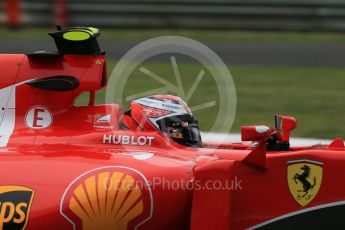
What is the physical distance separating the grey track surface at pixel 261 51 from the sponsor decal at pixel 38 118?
7.56 meters

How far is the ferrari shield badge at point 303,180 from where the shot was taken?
4.29m

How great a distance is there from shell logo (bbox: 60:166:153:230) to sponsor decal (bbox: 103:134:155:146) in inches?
19.0

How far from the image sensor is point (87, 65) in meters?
A: 4.98

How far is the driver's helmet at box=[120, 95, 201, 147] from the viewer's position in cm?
484

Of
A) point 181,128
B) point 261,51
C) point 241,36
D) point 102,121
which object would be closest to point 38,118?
point 102,121

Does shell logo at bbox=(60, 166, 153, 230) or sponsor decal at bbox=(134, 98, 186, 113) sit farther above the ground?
sponsor decal at bbox=(134, 98, 186, 113)

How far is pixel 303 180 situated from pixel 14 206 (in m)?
1.65

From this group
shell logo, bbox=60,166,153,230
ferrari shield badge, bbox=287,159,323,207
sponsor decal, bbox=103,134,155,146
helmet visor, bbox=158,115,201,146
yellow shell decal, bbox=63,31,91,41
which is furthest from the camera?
yellow shell decal, bbox=63,31,91,41

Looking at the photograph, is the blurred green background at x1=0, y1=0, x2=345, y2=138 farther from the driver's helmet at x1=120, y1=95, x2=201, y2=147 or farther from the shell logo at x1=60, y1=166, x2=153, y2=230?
the shell logo at x1=60, y1=166, x2=153, y2=230

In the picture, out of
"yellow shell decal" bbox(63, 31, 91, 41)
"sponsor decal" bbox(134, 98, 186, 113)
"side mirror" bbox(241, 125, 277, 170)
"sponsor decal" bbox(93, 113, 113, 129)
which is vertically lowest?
"side mirror" bbox(241, 125, 277, 170)

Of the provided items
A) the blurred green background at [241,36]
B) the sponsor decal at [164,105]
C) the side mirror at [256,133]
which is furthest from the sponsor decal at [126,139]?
the blurred green background at [241,36]

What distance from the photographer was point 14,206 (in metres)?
4.22

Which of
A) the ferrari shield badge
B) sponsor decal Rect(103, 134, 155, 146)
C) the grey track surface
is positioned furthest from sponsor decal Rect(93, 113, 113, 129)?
the grey track surface

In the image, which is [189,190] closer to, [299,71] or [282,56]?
[299,71]
